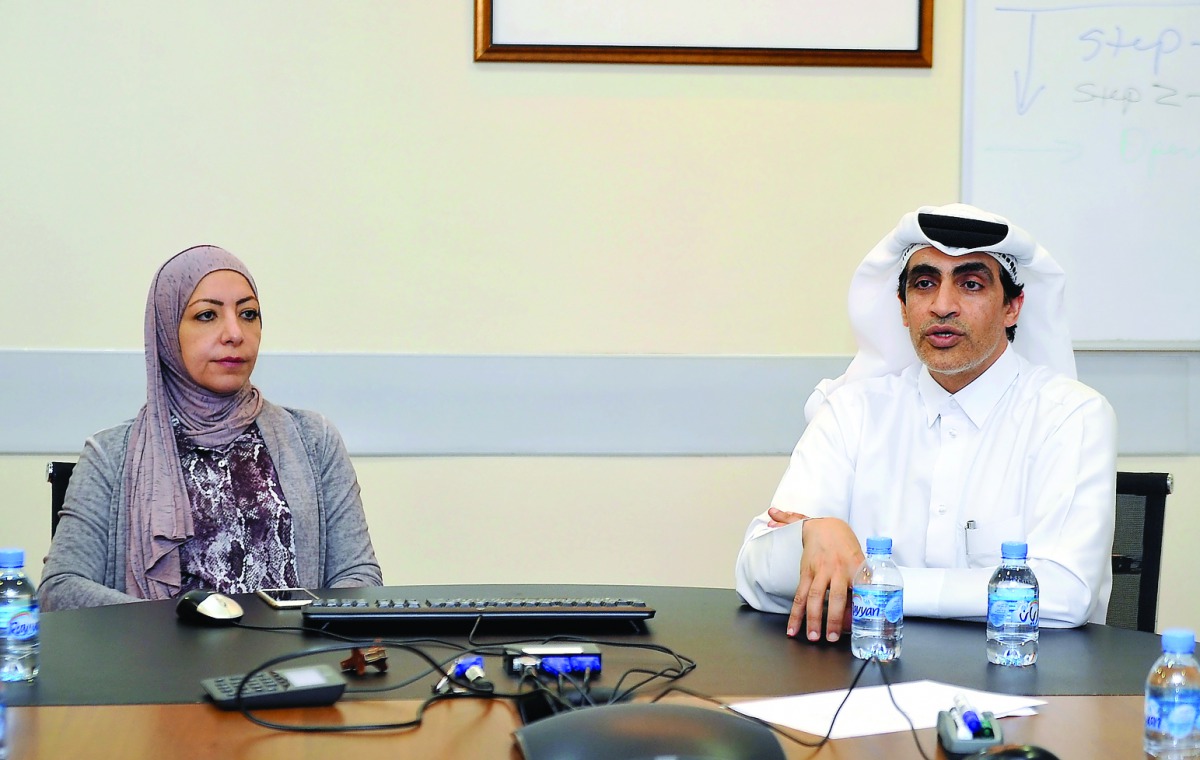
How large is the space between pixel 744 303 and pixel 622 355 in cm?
38

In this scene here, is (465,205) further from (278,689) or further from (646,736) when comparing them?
(646,736)

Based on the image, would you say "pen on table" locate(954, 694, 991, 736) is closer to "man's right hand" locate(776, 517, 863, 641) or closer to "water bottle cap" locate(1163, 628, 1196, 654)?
"water bottle cap" locate(1163, 628, 1196, 654)

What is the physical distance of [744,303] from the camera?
3383mm

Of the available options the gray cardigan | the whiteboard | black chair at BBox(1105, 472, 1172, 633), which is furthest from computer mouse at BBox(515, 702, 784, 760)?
the whiteboard

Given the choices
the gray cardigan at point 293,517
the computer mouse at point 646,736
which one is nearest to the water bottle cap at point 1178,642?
the computer mouse at point 646,736

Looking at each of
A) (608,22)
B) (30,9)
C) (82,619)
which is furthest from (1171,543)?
(30,9)

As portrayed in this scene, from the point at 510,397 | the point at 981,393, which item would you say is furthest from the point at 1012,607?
the point at 510,397

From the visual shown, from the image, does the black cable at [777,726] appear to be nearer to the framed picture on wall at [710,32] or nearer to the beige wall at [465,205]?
the beige wall at [465,205]

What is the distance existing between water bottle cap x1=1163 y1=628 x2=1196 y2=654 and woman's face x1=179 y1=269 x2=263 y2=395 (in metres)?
2.01

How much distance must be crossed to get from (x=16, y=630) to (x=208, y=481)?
1139 millimetres

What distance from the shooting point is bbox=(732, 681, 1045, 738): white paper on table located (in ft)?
4.40

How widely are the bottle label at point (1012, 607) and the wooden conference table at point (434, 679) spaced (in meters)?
0.06

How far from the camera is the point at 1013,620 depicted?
1.67m

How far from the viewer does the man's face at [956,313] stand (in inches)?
95.3
